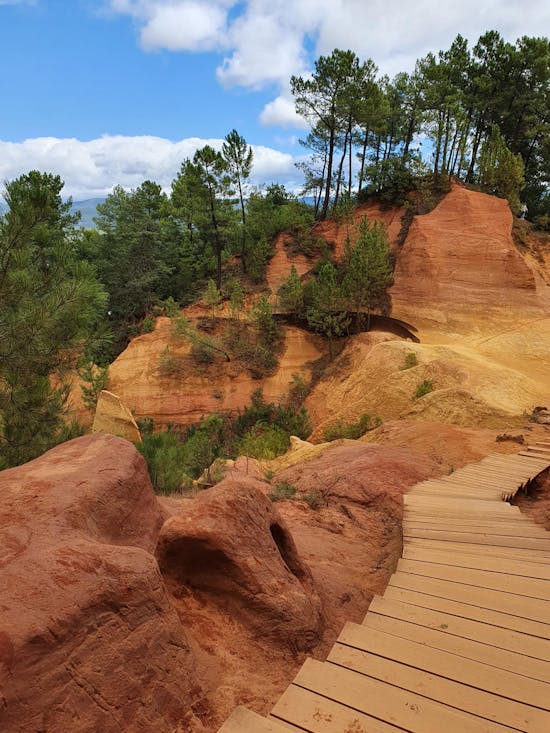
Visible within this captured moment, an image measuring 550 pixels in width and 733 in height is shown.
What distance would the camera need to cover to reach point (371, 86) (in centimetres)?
2591

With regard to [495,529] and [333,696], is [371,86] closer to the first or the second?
[495,529]

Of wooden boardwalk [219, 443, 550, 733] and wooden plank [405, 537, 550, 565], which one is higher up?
wooden boardwalk [219, 443, 550, 733]

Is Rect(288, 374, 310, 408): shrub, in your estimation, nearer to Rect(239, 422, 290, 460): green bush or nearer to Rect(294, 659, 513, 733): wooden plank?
Rect(239, 422, 290, 460): green bush

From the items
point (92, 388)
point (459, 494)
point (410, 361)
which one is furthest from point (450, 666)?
point (92, 388)

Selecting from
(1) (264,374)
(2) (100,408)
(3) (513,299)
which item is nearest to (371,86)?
(3) (513,299)

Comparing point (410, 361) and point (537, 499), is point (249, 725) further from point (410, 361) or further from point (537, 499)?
point (410, 361)

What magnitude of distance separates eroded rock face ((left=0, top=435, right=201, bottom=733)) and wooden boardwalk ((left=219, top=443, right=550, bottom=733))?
82 centimetres

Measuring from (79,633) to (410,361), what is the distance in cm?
1389

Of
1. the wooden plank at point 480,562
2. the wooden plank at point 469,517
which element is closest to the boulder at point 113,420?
the wooden plank at point 469,517

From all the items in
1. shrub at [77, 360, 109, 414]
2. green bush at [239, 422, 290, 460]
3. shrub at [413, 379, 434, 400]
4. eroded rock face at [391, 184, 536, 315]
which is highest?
eroded rock face at [391, 184, 536, 315]

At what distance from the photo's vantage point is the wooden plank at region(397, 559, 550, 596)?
3.02m

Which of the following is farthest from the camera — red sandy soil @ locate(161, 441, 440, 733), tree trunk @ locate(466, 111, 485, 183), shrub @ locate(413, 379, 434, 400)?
tree trunk @ locate(466, 111, 485, 183)

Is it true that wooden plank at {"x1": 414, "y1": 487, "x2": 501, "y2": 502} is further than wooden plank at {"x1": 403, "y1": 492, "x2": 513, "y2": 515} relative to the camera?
Yes

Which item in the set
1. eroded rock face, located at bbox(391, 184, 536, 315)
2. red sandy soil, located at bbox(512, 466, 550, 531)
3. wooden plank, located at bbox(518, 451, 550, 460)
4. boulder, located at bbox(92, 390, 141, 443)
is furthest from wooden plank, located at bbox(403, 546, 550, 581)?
eroded rock face, located at bbox(391, 184, 536, 315)
